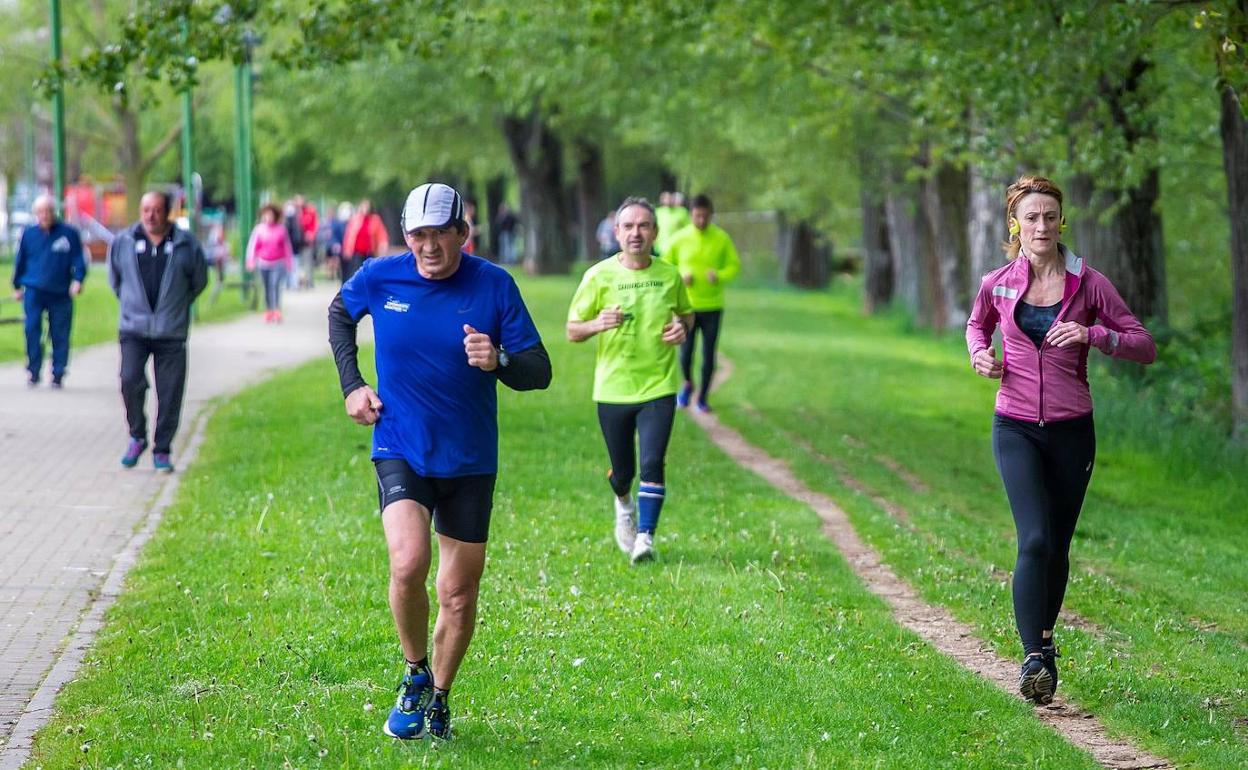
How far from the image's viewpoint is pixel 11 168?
6425 centimetres

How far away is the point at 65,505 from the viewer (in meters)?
11.4

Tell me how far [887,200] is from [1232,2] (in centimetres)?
2446

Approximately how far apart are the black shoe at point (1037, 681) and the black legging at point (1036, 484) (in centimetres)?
9

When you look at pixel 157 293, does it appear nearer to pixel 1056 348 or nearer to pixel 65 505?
pixel 65 505

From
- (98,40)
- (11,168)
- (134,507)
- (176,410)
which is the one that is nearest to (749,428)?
(176,410)

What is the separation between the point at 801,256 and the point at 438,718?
46.6m

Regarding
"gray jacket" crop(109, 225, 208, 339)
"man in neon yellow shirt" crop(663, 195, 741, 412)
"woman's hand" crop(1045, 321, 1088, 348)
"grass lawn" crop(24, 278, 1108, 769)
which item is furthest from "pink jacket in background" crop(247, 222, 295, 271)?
"woman's hand" crop(1045, 321, 1088, 348)

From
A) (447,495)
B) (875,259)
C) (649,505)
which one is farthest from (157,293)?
(875,259)

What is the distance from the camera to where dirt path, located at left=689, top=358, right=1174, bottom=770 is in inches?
257

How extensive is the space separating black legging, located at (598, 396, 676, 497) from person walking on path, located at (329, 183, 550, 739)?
3.58m

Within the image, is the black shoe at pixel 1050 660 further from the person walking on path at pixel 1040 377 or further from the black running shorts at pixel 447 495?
the black running shorts at pixel 447 495

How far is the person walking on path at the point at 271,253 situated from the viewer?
91.0 feet

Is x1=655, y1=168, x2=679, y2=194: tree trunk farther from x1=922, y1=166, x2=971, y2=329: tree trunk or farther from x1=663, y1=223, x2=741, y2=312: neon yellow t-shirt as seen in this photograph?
x1=663, y1=223, x2=741, y2=312: neon yellow t-shirt

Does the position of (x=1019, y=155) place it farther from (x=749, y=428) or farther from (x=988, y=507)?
(x=988, y=507)
